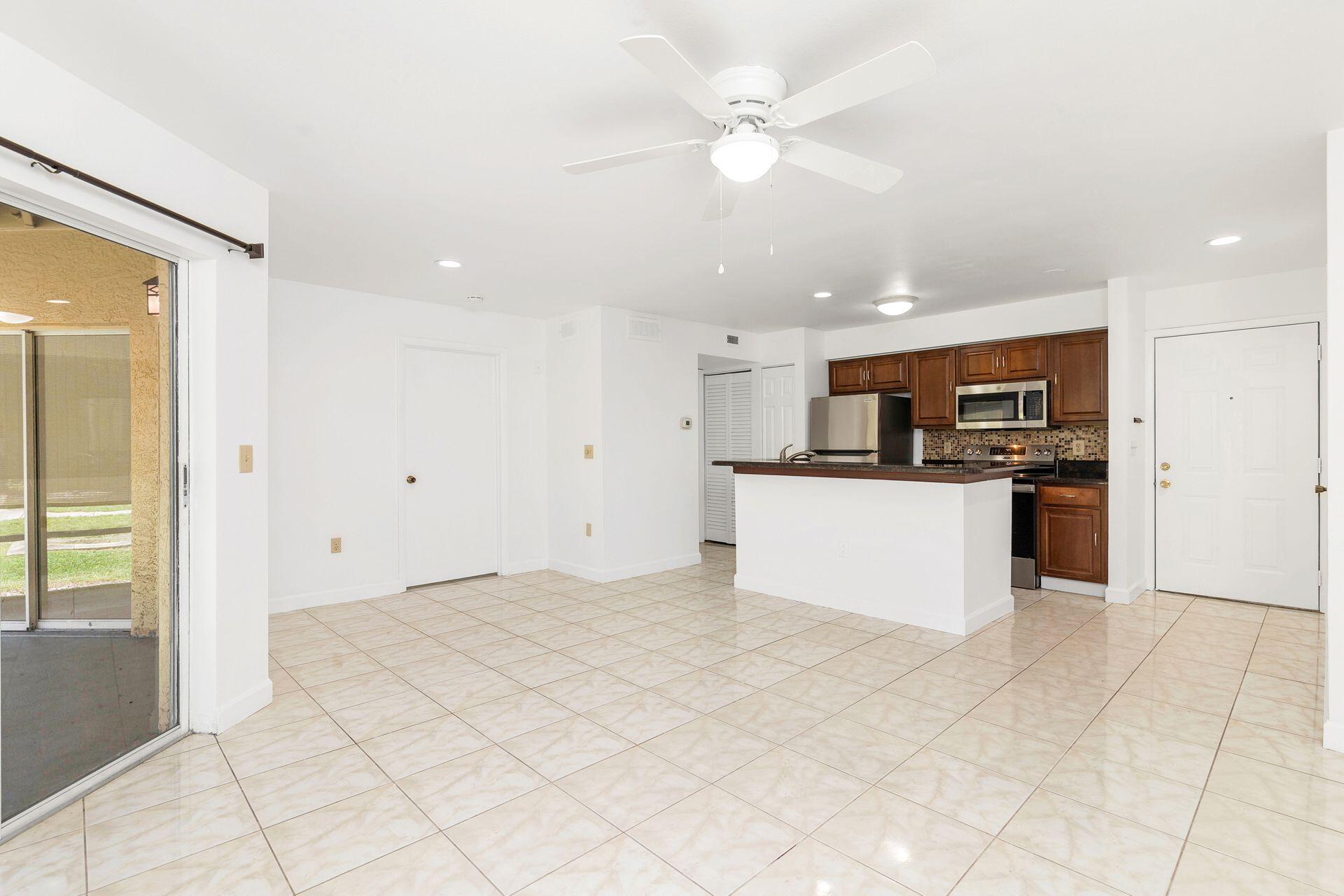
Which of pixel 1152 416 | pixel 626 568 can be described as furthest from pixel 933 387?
pixel 626 568

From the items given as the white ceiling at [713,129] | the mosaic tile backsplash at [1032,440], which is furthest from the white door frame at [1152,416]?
the white ceiling at [713,129]

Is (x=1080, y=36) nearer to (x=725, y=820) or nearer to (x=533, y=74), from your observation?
(x=533, y=74)

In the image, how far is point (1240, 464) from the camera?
4.59m

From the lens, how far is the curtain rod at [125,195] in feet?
5.83

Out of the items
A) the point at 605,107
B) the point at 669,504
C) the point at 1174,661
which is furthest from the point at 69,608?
the point at 1174,661

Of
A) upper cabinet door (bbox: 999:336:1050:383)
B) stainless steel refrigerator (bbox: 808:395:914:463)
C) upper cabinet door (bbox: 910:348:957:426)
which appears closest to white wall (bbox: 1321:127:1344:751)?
upper cabinet door (bbox: 999:336:1050:383)

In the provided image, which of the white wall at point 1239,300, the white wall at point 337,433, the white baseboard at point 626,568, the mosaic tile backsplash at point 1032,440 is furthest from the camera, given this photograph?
the white baseboard at point 626,568

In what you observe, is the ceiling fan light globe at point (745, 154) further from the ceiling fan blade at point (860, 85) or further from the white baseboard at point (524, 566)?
the white baseboard at point (524, 566)

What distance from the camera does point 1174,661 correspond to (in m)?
3.40

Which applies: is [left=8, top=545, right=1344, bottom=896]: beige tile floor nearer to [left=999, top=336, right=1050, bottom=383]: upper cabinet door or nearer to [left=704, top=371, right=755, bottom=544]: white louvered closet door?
[left=999, top=336, right=1050, bottom=383]: upper cabinet door

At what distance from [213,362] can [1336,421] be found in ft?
14.6

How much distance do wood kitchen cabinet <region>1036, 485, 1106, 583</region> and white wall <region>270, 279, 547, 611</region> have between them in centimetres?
496

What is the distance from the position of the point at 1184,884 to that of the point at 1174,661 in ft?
7.13

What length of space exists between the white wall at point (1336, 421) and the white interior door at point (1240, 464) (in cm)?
255
